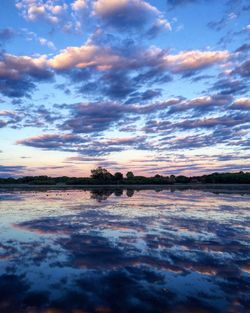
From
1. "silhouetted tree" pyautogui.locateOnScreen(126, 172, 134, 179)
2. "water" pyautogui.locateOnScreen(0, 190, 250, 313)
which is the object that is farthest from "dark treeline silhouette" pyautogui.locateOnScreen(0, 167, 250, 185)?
"water" pyautogui.locateOnScreen(0, 190, 250, 313)

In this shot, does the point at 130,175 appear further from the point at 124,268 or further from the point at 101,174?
the point at 124,268

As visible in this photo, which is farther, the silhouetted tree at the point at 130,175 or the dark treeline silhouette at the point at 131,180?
the silhouetted tree at the point at 130,175

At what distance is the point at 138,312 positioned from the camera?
952cm

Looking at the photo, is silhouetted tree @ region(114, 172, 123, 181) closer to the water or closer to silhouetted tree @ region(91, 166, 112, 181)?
silhouetted tree @ region(91, 166, 112, 181)

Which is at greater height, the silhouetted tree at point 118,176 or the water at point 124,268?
the silhouetted tree at point 118,176

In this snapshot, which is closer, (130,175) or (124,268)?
(124,268)

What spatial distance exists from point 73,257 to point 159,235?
7375mm

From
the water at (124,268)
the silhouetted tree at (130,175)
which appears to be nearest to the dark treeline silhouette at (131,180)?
the silhouetted tree at (130,175)

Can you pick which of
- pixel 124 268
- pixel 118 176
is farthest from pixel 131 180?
pixel 124 268

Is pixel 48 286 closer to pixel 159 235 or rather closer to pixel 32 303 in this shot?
pixel 32 303

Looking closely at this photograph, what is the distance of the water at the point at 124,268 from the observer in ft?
33.5

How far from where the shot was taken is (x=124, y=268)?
14141 mm

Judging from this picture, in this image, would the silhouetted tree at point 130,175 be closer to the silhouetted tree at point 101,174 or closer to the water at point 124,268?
the silhouetted tree at point 101,174

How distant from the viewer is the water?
1023cm
